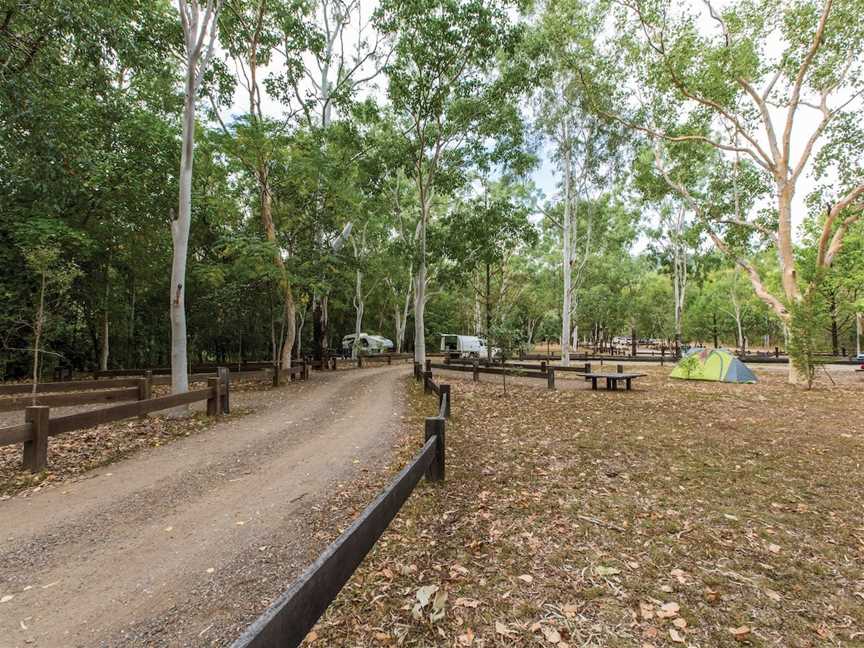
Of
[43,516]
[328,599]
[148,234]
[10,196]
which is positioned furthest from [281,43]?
[328,599]

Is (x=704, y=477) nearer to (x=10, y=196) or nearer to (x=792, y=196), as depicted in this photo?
(x=792, y=196)

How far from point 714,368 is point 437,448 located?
15.6 m

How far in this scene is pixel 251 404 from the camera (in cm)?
952

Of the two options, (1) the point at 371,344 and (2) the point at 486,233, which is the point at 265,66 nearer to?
(2) the point at 486,233

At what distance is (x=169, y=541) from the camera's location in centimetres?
326

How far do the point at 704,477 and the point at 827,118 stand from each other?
15871 millimetres

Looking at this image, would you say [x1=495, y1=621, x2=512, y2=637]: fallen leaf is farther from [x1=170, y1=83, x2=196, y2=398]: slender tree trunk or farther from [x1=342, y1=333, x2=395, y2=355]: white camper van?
[x1=342, y1=333, x2=395, y2=355]: white camper van

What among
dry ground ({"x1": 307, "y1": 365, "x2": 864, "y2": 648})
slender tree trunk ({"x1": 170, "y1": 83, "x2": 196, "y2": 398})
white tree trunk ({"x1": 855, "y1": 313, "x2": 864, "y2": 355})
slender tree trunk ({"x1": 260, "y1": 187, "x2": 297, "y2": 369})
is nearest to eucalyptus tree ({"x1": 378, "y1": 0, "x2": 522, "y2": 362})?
slender tree trunk ({"x1": 260, "y1": 187, "x2": 297, "y2": 369})

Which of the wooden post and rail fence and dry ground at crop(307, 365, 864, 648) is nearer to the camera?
dry ground at crop(307, 365, 864, 648)

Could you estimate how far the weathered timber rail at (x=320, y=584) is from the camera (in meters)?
1.26

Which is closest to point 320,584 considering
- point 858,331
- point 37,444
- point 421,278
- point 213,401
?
point 37,444

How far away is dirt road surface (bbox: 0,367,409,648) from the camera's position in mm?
2346

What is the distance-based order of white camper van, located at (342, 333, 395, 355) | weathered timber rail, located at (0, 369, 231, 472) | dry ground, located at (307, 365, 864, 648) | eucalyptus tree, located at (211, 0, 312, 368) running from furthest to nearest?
white camper van, located at (342, 333, 395, 355) < eucalyptus tree, located at (211, 0, 312, 368) < weathered timber rail, located at (0, 369, 231, 472) < dry ground, located at (307, 365, 864, 648)

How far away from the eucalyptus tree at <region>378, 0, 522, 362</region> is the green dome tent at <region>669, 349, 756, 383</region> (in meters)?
11.0
